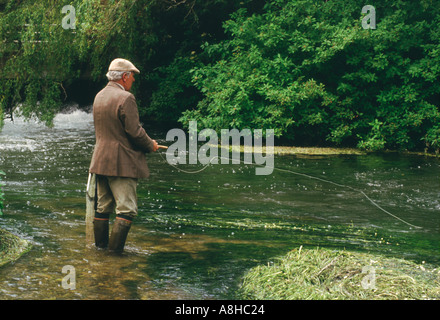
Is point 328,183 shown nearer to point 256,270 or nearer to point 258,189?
point 258,189

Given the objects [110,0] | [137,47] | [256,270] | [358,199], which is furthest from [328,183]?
[137,47]

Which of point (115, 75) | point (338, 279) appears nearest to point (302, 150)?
point (115, 75)

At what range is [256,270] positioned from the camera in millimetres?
5320

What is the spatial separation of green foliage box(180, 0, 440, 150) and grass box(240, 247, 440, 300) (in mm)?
9842

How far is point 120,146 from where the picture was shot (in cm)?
573

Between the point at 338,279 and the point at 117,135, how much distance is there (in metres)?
2.47

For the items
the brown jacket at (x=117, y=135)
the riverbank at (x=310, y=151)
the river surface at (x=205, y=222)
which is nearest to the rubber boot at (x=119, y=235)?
the river surface at (x=205, y=222)

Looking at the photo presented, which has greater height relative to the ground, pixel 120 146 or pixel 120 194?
pixel 120 146

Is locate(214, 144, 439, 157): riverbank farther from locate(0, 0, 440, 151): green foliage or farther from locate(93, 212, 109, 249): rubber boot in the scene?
locate(93, 212, 109, 249): rubber boot

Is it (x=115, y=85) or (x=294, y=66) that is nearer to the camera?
(x=115, y=85)

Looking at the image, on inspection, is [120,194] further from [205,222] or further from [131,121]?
[205,222]

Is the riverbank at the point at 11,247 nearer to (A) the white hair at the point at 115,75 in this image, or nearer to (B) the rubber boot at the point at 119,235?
(B) the rubber boot at the point at 119,235
